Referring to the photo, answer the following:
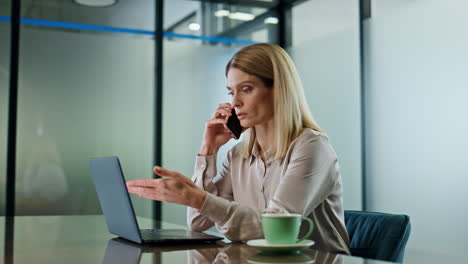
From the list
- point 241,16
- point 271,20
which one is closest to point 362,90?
point 271,20

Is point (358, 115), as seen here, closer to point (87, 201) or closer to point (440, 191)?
point (440, 191)

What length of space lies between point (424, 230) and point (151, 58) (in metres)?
2.67

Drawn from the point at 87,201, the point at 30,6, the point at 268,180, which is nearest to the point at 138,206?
the point at 87,201

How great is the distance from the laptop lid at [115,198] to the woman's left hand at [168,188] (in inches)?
1.7

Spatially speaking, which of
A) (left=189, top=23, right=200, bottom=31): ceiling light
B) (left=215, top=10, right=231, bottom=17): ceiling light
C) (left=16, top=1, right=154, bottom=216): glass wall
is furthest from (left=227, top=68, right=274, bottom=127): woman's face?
(left=215, top=10, right=231, bottom=17): ceiling light

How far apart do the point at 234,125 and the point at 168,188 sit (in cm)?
65

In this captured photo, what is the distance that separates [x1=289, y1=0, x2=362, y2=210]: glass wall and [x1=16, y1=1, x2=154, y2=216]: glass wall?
4.93 ft

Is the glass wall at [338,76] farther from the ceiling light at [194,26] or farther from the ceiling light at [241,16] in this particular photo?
the ceiling light at [194,26]

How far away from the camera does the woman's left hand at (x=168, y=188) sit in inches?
54.9

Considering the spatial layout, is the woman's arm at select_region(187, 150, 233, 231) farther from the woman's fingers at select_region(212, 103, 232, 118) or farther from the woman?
the woman's fingers at select_region(212, 103, 232, 118)

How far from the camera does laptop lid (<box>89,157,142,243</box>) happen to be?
137 centimetres

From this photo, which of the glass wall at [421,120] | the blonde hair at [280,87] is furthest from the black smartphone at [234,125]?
the glass wall at [421,120]

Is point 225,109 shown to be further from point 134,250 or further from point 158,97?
point 158,97

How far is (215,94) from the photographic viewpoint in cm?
509
